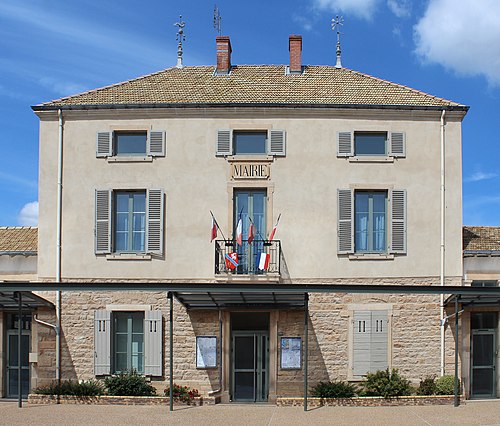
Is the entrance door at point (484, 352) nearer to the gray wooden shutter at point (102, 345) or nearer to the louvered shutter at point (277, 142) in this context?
the louvered shutter at point (277, 142)

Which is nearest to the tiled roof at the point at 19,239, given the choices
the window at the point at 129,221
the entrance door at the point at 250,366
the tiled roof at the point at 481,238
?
the window at the point at 129,221

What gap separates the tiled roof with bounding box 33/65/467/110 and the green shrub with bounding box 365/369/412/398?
6.15 metres

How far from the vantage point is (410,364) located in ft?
52.9

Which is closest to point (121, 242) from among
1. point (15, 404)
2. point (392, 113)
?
point (15, 404)

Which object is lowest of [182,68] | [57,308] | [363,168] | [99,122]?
[57,308]

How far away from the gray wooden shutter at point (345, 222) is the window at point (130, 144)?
4.29 metres

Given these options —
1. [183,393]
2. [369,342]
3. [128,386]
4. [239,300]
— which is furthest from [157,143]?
[369,342]

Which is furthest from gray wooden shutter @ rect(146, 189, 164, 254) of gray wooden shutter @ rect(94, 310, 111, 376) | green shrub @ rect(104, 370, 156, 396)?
green shrub @ rect(104, 370, 156, 396)

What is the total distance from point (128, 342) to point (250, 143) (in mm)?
5416

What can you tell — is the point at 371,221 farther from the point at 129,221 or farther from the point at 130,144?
the point at 130,144

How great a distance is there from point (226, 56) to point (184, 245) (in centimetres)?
543

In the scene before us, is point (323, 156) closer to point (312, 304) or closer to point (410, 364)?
point (312, 304)

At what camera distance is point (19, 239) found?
1764cm

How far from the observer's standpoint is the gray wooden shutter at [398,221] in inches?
641
